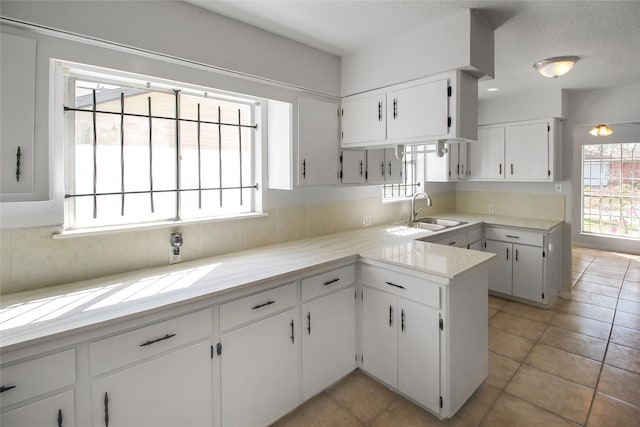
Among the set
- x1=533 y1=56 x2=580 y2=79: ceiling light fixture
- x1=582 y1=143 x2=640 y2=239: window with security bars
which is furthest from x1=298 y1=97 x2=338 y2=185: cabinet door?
x1=582 y1=143 x2=640 y2=239: window with security bars

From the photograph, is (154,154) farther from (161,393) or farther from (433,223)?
(433,223)

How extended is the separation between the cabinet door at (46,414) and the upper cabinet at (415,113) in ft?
7.81

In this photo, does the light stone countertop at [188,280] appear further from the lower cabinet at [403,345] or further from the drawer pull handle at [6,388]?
the lower cabinet at [403,345]

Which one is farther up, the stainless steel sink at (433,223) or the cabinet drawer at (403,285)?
the stainless steel sink at (433,223)

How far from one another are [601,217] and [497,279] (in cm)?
424

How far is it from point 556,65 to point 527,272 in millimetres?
2197

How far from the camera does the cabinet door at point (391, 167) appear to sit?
325 cm

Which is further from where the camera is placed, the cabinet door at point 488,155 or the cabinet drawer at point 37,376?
the cabinet door at point 488,155

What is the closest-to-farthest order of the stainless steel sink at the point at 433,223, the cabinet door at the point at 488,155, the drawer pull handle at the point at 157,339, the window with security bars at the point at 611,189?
the drawer pull handle at the point at 157,339
the stainless steel sink at the point at 433,223
the cabinet door at the point at 488,155
the window with security bars at the point at 611,189

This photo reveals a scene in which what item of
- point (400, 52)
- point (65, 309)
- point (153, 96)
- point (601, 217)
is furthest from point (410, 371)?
point (601, 217)

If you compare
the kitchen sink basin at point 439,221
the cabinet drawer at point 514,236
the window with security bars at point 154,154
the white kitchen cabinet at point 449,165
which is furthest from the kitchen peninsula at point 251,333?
the white kitchen cabinet at point 449,165

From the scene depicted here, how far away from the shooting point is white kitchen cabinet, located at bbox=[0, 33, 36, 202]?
4.65 feet

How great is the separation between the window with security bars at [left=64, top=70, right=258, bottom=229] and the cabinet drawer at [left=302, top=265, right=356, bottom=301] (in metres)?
0.90

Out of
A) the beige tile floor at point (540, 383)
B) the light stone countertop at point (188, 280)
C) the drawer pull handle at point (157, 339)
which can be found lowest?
the beige tile floor at point (540, 383)
